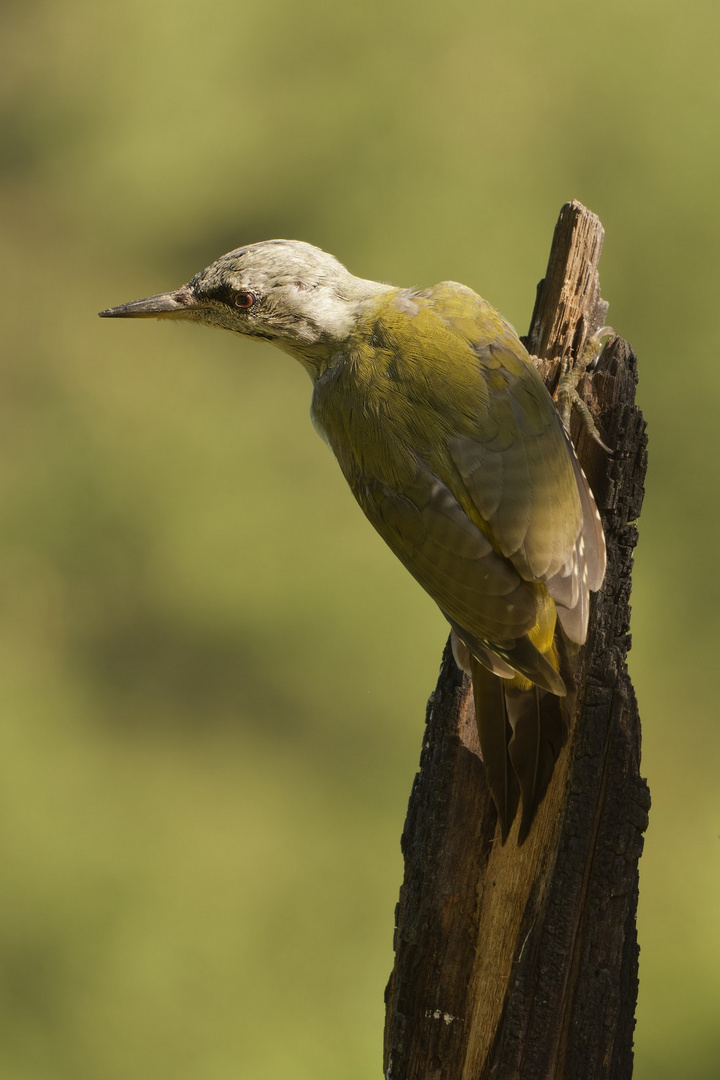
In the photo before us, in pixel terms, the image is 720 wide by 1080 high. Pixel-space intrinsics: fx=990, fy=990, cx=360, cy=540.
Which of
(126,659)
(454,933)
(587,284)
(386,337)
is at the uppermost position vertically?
(587,284)

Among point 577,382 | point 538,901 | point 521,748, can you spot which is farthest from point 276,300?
point 538,901

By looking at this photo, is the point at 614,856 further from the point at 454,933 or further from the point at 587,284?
the point at 587,284

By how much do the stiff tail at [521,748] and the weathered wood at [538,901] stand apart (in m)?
0.02

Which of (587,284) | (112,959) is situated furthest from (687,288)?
(112,959)

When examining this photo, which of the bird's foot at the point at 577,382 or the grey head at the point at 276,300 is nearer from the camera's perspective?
the bird's foot at the point at 577,382

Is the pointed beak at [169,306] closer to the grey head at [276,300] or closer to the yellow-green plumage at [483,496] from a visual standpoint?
the grey head at [276,300]

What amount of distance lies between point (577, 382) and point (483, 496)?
385 mm

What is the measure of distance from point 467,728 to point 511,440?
1.59 feet

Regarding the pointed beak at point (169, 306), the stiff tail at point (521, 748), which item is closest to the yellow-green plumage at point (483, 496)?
the stiff tail at point (521, 748)

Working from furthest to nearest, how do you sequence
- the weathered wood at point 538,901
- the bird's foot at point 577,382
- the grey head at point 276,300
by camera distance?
the grey head at point 276,300 → the bird's foot at point 577,382 → the weathered wood at point 538,901

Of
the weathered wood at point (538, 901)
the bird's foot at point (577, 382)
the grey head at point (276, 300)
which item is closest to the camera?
the weathered wood at point (538, 901)

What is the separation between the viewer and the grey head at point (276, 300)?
184 centimetres

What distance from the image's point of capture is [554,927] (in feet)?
4.85

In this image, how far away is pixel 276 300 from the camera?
186 cm
